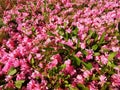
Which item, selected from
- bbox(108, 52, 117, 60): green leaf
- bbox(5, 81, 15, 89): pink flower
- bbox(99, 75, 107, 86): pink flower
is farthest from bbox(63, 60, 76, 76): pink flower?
bbox(5, 81, 15, 89): pink flower

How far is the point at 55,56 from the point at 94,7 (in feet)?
10.1

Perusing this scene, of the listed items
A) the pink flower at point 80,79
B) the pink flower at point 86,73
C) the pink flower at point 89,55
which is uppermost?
the pink flower at point 89,55

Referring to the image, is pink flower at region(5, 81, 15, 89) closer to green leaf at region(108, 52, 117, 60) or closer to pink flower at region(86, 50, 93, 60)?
pink flower at region(86, 50, 93, 60)

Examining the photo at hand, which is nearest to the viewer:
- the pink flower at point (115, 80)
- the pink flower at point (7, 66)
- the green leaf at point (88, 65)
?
the pink flower at point (115, 80)

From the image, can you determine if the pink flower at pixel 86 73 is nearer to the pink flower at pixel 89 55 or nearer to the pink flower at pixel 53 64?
the pink flower at pixel 89 55

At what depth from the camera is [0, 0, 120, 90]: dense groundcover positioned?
232 inches

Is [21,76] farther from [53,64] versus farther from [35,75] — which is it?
[53,64]

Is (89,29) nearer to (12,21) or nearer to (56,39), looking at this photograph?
(56,39)

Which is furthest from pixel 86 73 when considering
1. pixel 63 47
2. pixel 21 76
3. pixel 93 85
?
pixel 21 76

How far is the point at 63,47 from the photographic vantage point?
22.6 ft

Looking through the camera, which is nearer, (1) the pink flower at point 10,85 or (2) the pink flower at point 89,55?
(1) the pink flower at point 10,85

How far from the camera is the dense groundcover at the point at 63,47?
5902 mm

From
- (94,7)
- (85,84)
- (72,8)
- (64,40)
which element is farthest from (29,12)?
(85,84)

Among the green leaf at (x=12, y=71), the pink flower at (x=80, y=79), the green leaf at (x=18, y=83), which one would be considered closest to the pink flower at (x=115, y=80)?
the pink flower at (x=80, y=79)
